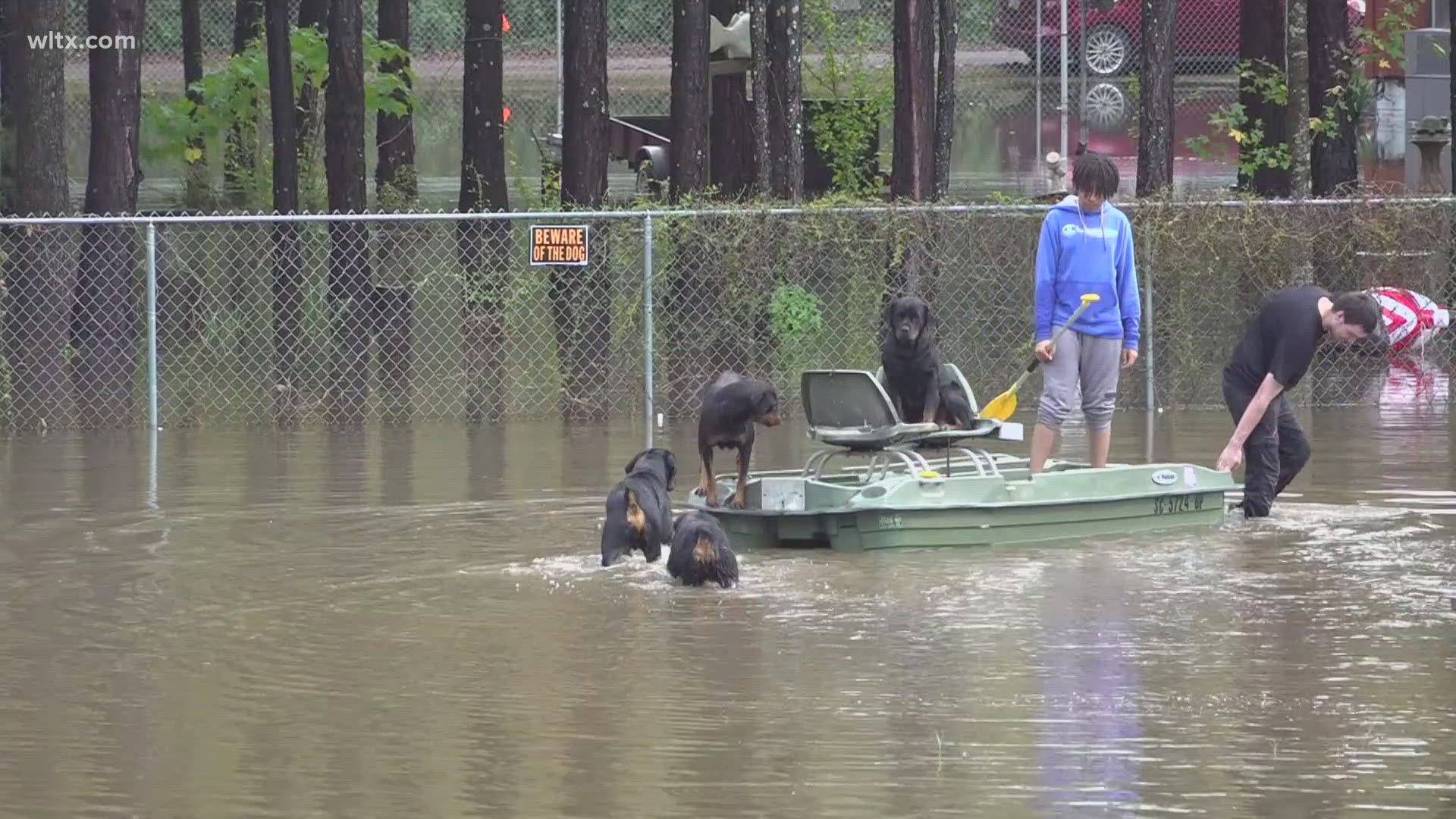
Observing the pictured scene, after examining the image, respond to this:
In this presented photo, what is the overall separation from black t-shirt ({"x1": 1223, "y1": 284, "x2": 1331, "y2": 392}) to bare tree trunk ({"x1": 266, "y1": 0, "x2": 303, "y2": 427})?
7.44 meters

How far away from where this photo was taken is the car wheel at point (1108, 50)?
34.6 meters

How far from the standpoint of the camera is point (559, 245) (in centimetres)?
1513

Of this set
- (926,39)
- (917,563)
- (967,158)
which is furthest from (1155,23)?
(967,158)

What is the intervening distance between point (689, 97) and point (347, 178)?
415 cm

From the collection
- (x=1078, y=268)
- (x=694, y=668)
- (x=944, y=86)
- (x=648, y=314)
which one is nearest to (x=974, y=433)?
(x=1078, y=268)

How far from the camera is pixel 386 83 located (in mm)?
22453

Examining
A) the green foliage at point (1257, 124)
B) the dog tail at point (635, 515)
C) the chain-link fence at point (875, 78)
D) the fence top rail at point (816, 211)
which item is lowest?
the dog tail at point (635, 515)

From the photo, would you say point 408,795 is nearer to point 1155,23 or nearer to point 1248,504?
point 1248,504

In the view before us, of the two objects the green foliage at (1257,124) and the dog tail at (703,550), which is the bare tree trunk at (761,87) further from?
the dog tail at (703,550)

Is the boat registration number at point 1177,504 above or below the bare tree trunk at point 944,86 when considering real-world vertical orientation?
below

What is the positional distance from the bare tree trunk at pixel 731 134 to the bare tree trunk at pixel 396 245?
3.06m

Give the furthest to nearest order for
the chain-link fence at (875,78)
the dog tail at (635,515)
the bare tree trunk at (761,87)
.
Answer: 1. the chain-link fence at (875,78)
2. the bare tree trunk at (761,87)
3. the dog tail at (635,515)

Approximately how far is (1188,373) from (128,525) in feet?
27.2

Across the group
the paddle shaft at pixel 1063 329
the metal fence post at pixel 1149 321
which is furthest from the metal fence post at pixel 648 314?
the paddle shaft at pixel 1063 329
